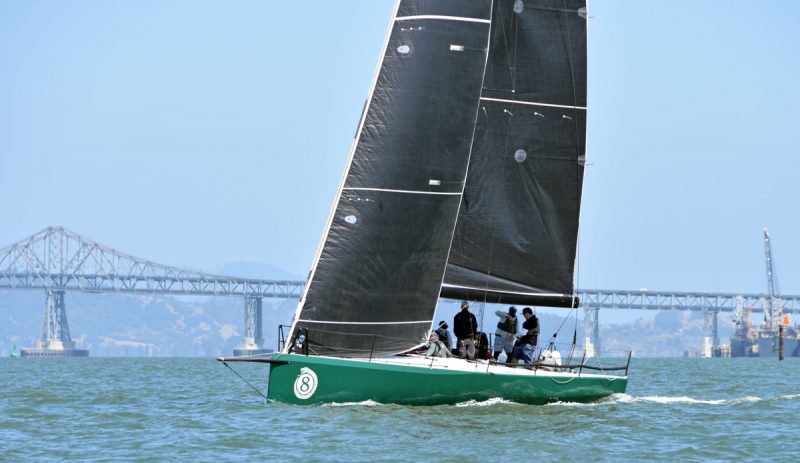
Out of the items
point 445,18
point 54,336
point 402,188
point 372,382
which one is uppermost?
point 445,18

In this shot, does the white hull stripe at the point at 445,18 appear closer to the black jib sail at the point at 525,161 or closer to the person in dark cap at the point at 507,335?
the black jib sail at the point at 525,161

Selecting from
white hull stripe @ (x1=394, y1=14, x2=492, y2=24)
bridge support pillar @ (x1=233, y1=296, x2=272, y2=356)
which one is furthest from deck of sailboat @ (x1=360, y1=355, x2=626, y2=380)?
bridge support pillar @ (x1=233, y1=296, x2=272, y2=356)

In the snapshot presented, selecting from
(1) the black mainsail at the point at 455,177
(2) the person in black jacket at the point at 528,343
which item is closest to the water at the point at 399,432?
(2) the person in black jacket at the point at 528,343

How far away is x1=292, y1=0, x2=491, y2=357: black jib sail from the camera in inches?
777

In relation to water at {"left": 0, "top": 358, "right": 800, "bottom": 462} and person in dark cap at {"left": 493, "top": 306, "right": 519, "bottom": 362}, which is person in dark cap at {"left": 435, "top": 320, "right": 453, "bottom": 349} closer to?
person in dark cap at {"left": 493, "top": 306, "right": 519, "bottom": 362}

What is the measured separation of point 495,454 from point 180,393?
14278mm

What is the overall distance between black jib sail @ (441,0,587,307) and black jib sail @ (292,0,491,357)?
2.79 ft

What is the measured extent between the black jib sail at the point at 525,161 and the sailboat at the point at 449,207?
2 centimetres

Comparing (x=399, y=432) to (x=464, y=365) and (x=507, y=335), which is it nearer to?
(x=464, y=365)

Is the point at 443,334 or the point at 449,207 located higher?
the point at 449,207

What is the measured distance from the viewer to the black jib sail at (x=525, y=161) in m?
21.1

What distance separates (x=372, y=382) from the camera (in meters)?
19.5

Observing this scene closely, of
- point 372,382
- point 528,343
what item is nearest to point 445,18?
point 528,343

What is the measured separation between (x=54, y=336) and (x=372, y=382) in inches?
5538
